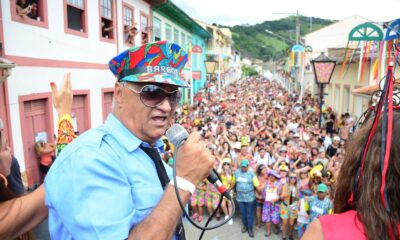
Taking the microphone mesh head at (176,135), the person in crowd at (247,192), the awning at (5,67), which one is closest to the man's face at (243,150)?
the person in crowd at (247,192)

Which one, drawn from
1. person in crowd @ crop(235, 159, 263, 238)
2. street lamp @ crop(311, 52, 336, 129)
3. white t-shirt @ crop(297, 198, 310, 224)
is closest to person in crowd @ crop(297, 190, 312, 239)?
white t-shirt @ crop(297, 198, 310, 224)

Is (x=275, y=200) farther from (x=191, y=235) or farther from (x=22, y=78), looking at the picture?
(x=22, y=78)

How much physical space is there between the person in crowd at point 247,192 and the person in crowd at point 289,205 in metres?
0.48

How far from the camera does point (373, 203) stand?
4.01 feet

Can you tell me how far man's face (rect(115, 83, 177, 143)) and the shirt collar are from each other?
0.11 ft

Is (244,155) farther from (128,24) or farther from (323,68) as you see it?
(128,24)

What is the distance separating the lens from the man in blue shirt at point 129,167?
1.18 metres

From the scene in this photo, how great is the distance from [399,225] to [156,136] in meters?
1.09

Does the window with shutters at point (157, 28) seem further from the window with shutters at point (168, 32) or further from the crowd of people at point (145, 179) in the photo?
the crowd of people at point (145, 179)

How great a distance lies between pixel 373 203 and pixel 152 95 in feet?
3.52

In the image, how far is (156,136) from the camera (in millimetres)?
1580

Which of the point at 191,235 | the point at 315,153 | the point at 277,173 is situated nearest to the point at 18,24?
the point at 191,235

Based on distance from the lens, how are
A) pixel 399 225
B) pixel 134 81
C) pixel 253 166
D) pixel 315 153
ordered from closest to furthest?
pixel 399 225, pixel 134 81, pixel 253 166, pixel 315 153

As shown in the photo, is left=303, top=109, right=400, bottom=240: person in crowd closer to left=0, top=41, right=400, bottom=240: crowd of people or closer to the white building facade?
left=0, top=41, right=400, bottom=240: crowd of people
